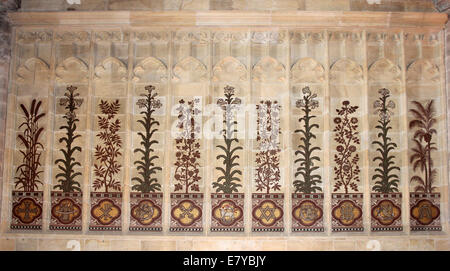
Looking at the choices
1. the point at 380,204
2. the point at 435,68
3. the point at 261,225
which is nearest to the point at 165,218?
the point at 261,225

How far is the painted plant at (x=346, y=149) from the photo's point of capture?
7797 millimetres

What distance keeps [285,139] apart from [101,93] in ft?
8.75

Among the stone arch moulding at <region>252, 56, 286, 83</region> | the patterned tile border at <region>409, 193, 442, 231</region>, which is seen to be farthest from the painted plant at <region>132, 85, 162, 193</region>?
the patterned tile border at <region>409, 193, 442, 231</region>

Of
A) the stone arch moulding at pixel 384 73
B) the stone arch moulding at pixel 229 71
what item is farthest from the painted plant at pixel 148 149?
the stone arch moulding at pixel 384 73

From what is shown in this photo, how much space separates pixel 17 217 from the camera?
7.74 meters

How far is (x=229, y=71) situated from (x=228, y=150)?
45.0 inches

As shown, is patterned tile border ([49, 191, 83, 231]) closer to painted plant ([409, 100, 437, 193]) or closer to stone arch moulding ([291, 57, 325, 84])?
stone arch moulding ([291, 57, 325, 84])

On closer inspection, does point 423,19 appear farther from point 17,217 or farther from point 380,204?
point 17,217


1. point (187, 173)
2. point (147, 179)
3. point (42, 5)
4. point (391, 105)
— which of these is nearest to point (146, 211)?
point (147, 179)

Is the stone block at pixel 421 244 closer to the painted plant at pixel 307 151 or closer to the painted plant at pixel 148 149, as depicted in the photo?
the painted plant at pixel 307 151

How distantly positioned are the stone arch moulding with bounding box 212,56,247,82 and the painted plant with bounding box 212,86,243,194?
0.15 metres

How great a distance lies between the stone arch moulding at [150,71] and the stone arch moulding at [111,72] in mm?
187

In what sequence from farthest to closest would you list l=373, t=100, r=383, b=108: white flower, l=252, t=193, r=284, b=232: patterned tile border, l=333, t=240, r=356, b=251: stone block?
l=373, t=100, r=383, b=108: white flower < l=252, t=193, r=284, b=232: patterned tile border < l=333, t=240, r=356, b=251: stone block

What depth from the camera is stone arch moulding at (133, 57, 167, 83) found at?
317 inches
